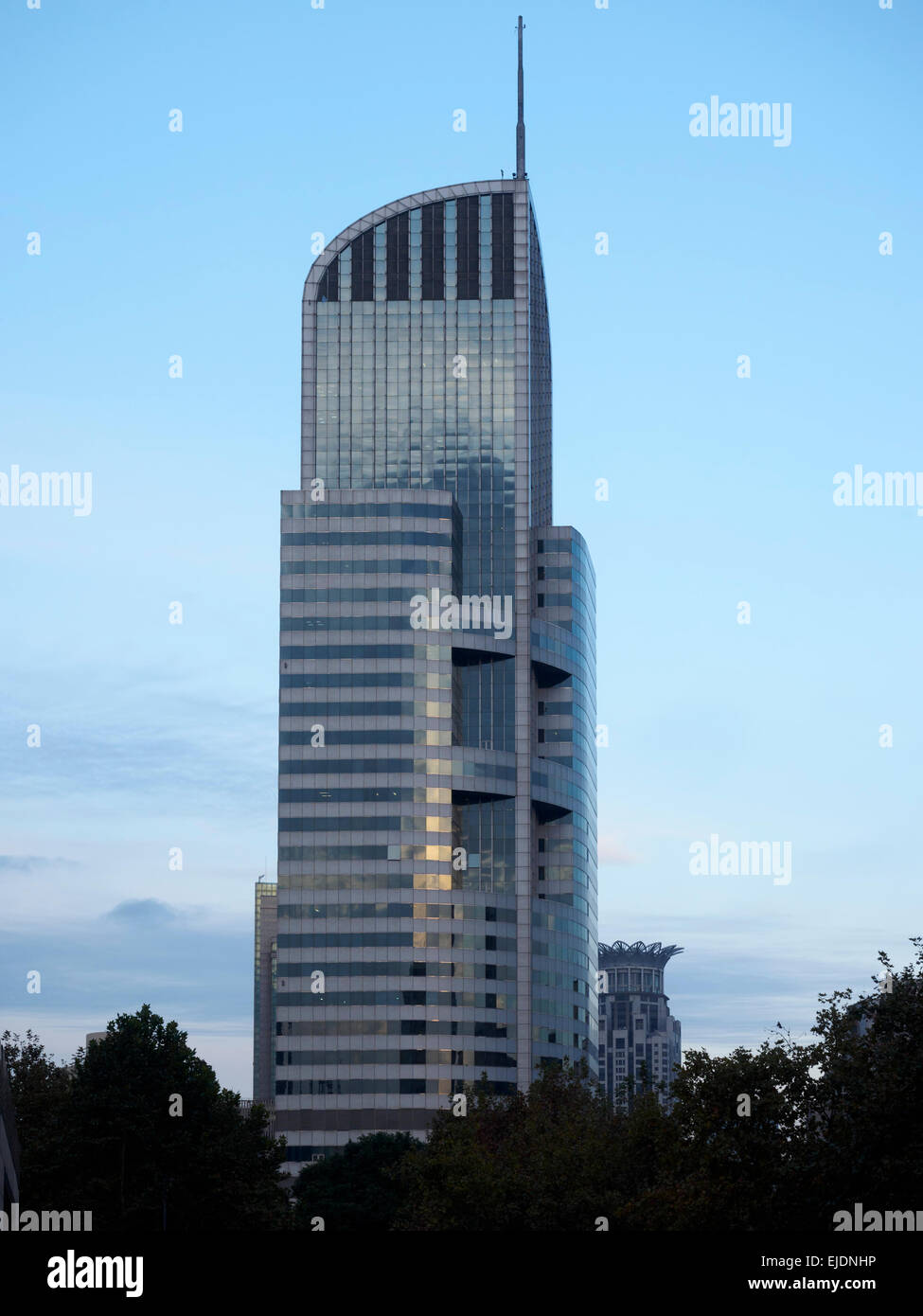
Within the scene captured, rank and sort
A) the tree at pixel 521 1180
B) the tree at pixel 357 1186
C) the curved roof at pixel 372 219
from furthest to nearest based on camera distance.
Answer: the curved roof at pixel 372 219 → the tree at pixel 357 1186 → the tree at pixel 521 1180

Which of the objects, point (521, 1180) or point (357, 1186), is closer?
point (521, 1180)

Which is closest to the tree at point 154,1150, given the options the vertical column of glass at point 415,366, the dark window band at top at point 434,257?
the vertical column of glass at point 415,366

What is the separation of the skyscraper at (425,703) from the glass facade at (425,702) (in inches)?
10.0

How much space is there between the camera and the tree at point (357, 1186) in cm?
13200

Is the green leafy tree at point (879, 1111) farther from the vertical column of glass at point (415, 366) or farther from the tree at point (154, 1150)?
the vertical column of glass at point (415, 366)

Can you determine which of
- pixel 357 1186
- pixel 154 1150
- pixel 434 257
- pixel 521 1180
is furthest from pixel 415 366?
pixel 521 1180

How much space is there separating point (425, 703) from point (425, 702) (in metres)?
0.10

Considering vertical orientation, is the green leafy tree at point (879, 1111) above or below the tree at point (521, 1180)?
above

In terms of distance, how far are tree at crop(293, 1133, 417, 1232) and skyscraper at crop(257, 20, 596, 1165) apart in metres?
20.5

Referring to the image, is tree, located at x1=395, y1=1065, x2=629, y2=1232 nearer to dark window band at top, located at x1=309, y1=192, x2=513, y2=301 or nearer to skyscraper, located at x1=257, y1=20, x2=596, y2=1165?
skyscraper, located at x1=257, y1=20, x2=596, y2=1165

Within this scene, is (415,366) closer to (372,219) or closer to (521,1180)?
(372,219)

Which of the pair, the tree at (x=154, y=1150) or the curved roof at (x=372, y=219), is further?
the curved roof at (x=372, y=219)

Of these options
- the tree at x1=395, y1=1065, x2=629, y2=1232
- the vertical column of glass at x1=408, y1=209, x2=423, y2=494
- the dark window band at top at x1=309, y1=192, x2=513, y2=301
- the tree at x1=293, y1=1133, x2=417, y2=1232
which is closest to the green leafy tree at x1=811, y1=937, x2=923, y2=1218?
the tree at x1=395, y1=1065, x2=629, y2=1232

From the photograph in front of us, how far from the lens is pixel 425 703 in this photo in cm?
17550
